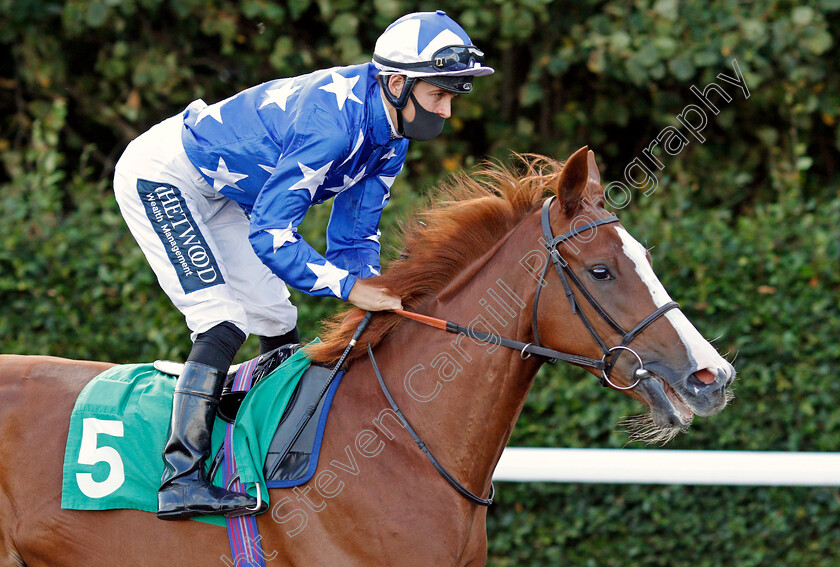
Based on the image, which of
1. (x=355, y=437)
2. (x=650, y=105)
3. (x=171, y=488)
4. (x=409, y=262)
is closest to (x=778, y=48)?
(x=650, y=105)

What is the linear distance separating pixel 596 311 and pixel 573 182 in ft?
1.30

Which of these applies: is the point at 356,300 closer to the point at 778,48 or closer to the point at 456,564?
the point at 456,564

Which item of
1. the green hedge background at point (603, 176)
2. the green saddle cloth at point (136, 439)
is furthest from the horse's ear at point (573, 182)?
the green hedge background at point (603, 176)

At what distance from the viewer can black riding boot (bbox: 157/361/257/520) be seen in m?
2.44

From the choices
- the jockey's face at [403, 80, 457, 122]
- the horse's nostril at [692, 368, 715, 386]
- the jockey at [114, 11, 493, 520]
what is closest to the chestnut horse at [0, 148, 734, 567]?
the horse's nostril at [692, 368, 715, 386]

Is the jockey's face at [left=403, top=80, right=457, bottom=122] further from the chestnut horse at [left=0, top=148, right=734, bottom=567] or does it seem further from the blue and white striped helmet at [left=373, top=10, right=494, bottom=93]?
the chestnut horse at [left=0, top=148, right=734, bottom=567]

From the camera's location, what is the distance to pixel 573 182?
2451mm

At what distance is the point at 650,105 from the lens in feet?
21.8

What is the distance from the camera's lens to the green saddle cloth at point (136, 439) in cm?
253

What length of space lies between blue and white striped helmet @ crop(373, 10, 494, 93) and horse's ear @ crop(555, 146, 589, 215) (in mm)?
424

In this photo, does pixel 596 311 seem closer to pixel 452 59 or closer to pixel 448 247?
pixel 448 247

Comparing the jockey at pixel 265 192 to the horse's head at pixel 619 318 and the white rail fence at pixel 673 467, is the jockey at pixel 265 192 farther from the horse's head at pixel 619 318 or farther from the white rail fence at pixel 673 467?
the white rail fence at pixel 673 467

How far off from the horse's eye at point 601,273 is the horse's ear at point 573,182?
8.3 inches

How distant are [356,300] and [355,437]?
43 centimetres
